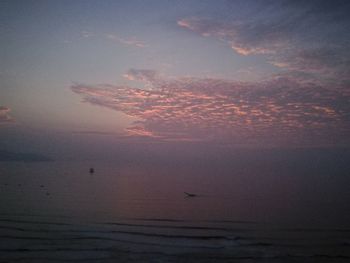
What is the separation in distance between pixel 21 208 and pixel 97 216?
9.66 meters

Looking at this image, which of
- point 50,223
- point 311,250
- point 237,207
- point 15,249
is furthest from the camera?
point 237,207

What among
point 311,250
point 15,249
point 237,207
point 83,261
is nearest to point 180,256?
point 83,261

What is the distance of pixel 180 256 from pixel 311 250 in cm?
972

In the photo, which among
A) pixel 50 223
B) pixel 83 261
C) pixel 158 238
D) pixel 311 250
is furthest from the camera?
pixel 50 223

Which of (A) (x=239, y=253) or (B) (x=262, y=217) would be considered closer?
(A) (x=239, y=253)

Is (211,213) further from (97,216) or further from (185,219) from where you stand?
(97,216)

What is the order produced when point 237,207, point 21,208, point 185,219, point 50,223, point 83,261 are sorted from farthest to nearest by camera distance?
point 237,207
point 21,208
point 185,219
point 50,223
point 83,261

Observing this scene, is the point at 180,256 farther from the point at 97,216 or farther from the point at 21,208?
the point at 21,208

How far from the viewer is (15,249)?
18.9 m

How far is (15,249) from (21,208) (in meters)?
15.5

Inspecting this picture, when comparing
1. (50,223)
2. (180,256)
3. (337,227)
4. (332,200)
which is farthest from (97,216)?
(332,200)

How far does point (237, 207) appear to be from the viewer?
1471 inches

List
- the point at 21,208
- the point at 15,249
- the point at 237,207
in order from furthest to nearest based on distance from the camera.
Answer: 1. the point at 237,207
2. the point at 21,208
3. the point at 15,249

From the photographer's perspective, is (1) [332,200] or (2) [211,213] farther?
(1) [332,200]
